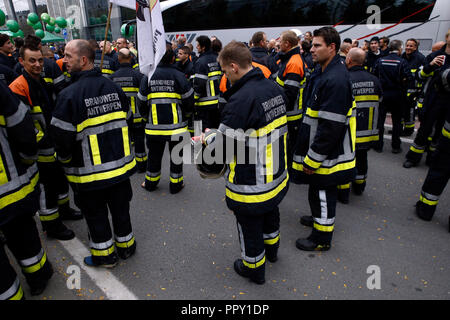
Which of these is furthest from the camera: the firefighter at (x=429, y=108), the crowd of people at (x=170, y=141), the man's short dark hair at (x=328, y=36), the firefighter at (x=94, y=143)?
the firefighter at (x=429, y=108)

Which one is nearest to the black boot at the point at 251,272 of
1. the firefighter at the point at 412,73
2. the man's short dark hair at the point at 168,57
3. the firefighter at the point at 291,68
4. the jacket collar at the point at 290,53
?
the firefighter at the point at 291,68

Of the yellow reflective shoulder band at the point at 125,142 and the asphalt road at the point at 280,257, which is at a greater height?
the yellow reflective shoulder band at the point at 125,142

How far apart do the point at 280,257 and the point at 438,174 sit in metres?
2.19

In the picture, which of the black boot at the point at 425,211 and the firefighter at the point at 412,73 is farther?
the firefighter at the point at 412,73

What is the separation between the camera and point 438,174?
375cm

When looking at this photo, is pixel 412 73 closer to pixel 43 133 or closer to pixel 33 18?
pixel 43 133

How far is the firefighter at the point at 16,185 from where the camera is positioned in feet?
7.43

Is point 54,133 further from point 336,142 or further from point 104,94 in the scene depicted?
point 336,142

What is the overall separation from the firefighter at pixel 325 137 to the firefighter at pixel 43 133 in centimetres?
268

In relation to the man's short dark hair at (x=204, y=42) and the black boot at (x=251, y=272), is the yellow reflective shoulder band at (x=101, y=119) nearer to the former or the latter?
the black boot at (x=251, y=272)

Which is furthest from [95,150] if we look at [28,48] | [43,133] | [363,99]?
[363,99]
